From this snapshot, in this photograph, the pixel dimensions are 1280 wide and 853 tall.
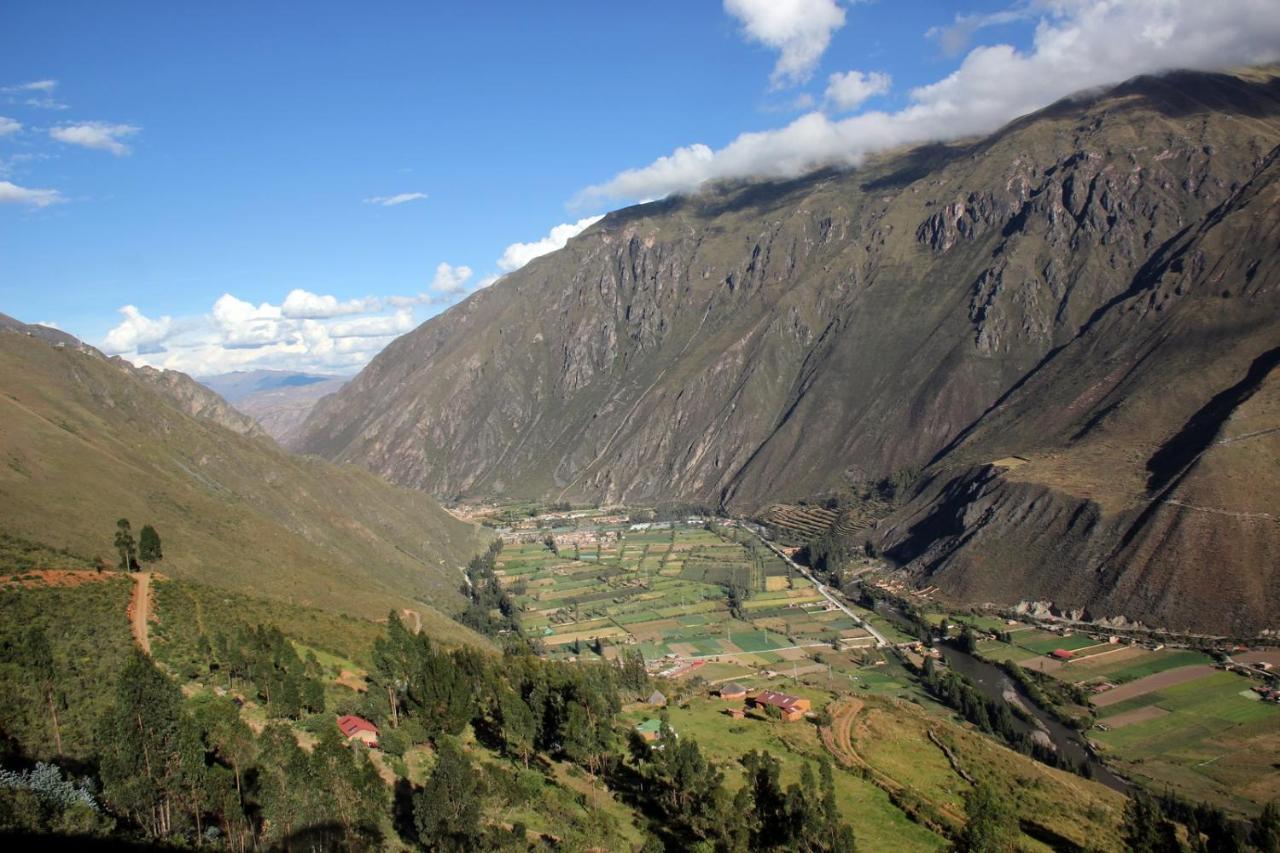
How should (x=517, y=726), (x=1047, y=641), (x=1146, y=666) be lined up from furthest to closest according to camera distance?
(x=1047, y=641), (x=1146, y=666), (x=517, y=726)

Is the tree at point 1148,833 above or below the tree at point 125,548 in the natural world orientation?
below

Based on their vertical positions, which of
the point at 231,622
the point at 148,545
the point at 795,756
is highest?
the point at 148,545

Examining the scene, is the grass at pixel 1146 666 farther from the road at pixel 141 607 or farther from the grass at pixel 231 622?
the road at pixel 141 607

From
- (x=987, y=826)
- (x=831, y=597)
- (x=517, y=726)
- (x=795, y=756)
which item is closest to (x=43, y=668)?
(x=517, y=726)

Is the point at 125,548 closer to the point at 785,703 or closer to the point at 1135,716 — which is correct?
the point at 785,703

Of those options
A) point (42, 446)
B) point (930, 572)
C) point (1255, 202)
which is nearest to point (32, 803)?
point (42, 446)

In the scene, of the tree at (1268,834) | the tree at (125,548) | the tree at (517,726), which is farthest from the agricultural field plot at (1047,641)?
the tree at (125,548)
